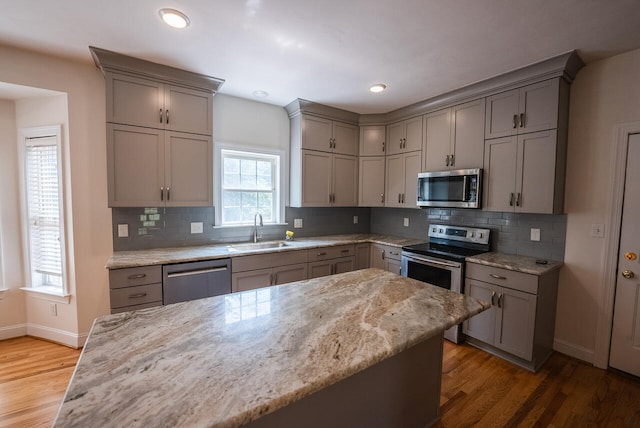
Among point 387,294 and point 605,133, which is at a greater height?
point 605,133

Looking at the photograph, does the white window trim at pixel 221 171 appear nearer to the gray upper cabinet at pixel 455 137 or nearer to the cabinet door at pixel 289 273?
the cabinet door at pixel 289 273

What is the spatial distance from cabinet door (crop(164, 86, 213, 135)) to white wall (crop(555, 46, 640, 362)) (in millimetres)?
3477

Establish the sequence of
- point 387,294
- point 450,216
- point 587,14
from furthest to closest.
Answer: point 450,216 < point 587,14 < point 387,294

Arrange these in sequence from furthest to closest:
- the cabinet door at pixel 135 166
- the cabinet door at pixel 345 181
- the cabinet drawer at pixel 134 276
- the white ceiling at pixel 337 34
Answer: the cabinet door at pixel 345 181, the cabinet door at pixel 135 166, the cabinet drawer at pixel 134 276, the white ceiling at pixel 337 34

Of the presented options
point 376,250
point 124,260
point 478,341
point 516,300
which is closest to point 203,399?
point 124,260

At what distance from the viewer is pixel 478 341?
273 cm

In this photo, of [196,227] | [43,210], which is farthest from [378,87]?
[43,210]

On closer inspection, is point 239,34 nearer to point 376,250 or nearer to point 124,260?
point 124,260

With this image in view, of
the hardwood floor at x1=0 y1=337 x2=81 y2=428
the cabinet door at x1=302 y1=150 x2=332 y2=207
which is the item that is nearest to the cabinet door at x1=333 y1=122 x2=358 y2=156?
the cabinet door at x1=302 y1=150 x2=332 y2=207

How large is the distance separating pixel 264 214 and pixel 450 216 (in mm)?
2368

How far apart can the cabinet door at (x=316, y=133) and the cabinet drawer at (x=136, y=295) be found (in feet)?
7.38

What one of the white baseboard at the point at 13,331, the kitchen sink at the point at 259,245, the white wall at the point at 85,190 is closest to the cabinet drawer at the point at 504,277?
the kitchen sink at the point at 259,245

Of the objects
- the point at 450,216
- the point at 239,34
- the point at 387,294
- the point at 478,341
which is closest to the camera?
the point at 387,294

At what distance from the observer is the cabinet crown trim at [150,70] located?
2.30 m
